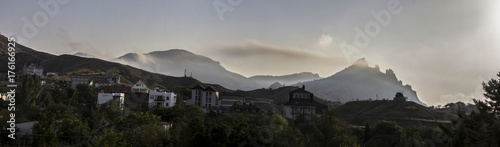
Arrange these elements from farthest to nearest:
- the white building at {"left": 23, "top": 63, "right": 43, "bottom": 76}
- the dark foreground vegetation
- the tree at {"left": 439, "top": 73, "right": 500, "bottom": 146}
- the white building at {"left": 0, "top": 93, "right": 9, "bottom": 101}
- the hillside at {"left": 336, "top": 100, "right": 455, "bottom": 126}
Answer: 1. the white building at {"left": 23, "top": 63, "right": 43, "bottom": 76}
2. the hillside at {"left": 336, "top": 100, "right": 455, "bottom": 126}
3. the white building at {"left": 0, "top": 93, "right": 9, "bottom": 101}
4. the dark foreground vegetation
5. the tree at {"left": 439, "top": 73, "right": 500, "bottom": 146}

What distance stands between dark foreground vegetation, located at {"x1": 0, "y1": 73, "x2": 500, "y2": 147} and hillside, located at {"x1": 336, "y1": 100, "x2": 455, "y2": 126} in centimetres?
3300

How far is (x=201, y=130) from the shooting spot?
135 feet

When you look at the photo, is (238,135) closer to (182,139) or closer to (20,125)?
(182,139)

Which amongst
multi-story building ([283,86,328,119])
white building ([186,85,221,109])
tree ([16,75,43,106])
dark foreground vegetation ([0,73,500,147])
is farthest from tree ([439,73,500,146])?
tree ([16,75,43,106])

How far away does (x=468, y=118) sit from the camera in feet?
112

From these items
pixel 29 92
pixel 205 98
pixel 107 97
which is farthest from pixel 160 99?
pixel 29 92

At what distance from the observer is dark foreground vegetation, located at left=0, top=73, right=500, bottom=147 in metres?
34.9

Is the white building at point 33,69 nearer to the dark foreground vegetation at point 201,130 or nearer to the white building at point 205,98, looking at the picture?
the dark foreground vegetation at point 201,130

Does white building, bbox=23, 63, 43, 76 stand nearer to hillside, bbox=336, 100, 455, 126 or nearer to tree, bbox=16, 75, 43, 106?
tree, bbox=16, 75, 43, 106

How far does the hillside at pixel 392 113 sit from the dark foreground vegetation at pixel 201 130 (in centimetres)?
3300

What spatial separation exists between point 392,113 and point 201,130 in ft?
286

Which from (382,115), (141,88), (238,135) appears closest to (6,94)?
(141,88)

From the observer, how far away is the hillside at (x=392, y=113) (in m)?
102

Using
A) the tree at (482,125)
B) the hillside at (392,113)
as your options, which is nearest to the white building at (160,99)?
the hillside at (392,113)
